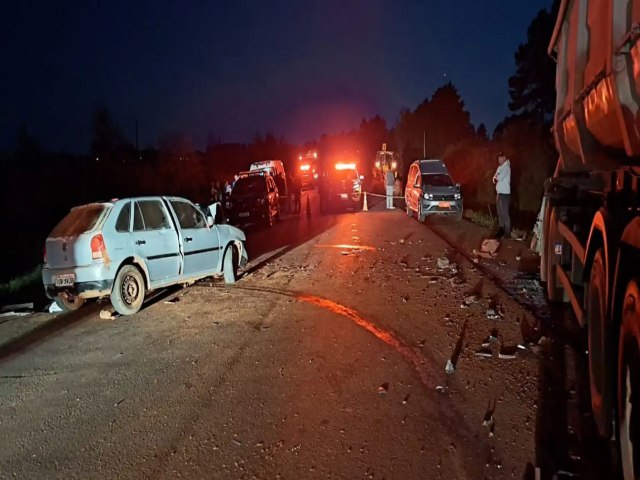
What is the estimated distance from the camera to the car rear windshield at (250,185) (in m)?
20.3

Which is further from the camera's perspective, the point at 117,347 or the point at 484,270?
the point at 484,270

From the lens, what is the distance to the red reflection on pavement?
546 centimetres

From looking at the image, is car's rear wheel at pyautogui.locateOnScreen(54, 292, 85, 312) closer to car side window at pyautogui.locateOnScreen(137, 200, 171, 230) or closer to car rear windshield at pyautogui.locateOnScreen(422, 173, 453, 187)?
car side window at pyautogui.locateOnScreen(137, 200, 171, 230)

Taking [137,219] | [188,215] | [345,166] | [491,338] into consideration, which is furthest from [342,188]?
[491,338]

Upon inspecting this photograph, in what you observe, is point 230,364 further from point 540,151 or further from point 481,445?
point 540,151

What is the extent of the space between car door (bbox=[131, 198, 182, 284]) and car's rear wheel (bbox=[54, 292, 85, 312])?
1206 millimetres

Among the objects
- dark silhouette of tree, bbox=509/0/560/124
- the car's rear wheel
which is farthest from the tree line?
the car's rear wheel

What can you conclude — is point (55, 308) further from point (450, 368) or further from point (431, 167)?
point (431, 167)

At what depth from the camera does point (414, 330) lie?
6762mm

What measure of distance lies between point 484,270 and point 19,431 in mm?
8212

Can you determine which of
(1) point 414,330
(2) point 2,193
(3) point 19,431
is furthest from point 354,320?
(2) point 2,193

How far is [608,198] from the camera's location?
4.25m

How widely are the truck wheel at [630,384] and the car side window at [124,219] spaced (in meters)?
6.75

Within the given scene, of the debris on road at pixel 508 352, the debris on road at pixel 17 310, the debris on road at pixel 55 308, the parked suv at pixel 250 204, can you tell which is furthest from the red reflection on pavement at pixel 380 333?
the parked suv at pixel 250 204
